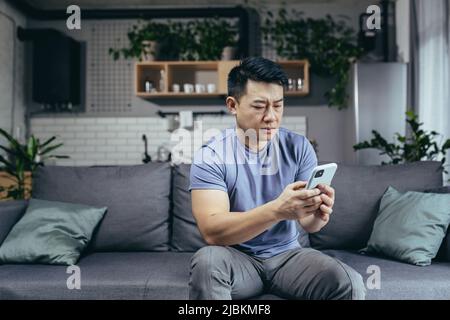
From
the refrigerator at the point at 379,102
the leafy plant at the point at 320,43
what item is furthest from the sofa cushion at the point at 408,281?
the leafy plant at the point at 320,43

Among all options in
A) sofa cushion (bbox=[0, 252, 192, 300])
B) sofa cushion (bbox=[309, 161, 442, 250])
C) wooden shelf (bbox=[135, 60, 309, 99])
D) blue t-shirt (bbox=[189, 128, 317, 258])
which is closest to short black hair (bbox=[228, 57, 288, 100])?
blue t-shirt (bbox=[189, 128, 317, 258])

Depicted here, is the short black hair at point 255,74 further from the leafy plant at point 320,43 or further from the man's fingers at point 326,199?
the leafy plant at point 320,43

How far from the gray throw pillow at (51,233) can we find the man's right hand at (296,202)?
111 cm

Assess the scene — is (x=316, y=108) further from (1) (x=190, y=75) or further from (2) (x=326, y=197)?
(2) (x=326, y=197)

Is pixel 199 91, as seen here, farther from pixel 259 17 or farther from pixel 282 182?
pixel 282 182

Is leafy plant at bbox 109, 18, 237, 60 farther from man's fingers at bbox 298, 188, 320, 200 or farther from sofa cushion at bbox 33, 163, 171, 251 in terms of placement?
man's fingers at bbox 298, 188, 320, 200

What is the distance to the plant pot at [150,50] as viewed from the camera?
5.11 m

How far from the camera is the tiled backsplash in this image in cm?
539

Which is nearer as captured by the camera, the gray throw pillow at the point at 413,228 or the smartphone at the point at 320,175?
the smartphone at the point at 320,175

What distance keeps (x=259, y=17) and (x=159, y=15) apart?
3.72ft

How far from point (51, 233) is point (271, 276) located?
1.08 m

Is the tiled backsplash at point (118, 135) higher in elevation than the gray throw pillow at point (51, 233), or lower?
higher

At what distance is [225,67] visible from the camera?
5062 millimetres
